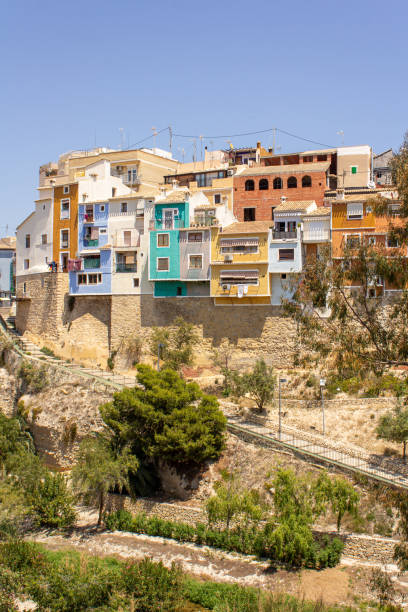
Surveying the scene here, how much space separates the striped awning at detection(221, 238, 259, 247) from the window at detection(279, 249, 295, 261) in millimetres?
1752

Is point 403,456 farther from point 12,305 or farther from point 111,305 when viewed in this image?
point 12,305

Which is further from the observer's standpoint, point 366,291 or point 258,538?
point 258,538

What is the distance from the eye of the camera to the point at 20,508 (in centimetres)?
3016

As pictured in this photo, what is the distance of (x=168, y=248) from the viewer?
47.2 meters

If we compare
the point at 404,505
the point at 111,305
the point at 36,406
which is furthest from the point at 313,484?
the point at 111,305

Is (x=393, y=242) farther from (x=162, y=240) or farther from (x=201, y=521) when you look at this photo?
(x=162, y=240)

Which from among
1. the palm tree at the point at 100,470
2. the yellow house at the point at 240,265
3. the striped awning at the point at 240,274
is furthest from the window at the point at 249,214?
the palm tree at the point at 100,470

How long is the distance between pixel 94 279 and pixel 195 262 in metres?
8.63

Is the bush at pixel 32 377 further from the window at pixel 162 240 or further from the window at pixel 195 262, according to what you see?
the window at pixel 195 262

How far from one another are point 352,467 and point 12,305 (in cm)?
4205

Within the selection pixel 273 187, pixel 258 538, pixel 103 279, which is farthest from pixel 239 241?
pixel 258 538

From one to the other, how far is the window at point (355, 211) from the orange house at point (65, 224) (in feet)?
68.4

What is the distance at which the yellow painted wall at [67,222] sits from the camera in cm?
5250

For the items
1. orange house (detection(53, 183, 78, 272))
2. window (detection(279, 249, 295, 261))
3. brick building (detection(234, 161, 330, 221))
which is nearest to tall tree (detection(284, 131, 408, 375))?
window (detection(279, 249, 295, 261))
